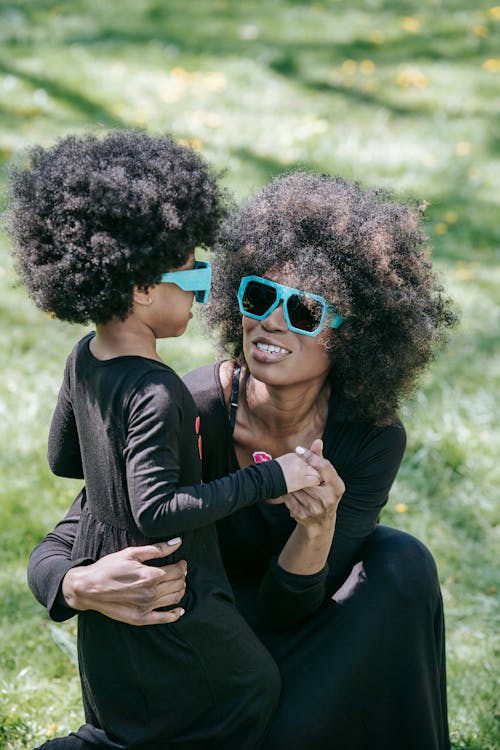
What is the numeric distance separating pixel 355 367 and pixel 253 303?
0.34m

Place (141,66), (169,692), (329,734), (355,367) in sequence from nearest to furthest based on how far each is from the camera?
(169,692)
(329,734)
(355,367)
(141,66)

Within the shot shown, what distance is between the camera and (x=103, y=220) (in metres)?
2.20

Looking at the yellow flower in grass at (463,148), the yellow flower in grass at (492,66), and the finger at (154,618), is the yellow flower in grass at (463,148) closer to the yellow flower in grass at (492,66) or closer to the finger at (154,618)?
the yellow flower in grass at (492,66)

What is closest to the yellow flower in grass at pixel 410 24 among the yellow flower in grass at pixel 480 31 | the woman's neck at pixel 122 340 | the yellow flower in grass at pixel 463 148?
the yellow flower in grass at pixel 480 31

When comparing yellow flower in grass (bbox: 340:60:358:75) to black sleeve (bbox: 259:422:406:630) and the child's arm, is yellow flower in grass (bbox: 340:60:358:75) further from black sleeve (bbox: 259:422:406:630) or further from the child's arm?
the child's arm

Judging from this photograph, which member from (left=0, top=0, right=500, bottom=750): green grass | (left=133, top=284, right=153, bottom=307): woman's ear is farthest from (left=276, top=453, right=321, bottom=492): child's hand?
(left=0, top=0, right=500, bottom=750): green grass

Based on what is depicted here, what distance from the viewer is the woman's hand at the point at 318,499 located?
A: 253 cm

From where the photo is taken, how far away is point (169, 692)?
2393 mm

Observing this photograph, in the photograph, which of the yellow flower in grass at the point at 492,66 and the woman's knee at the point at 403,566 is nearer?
the woman's knee at the point at 403,566

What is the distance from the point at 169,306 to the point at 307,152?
4396mm

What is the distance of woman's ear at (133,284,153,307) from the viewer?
7.50ft

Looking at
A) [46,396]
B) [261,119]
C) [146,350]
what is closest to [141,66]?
[261,119]

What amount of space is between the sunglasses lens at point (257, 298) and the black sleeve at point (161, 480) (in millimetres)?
637

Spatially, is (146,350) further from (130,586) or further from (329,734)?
(329,734)
